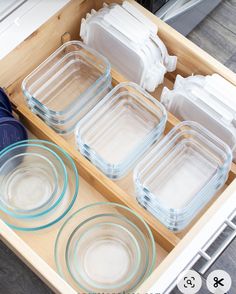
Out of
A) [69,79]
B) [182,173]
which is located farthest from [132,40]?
[182,173]

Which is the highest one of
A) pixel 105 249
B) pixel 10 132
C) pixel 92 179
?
pixel 10 132

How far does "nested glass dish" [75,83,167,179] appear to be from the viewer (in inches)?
48.5

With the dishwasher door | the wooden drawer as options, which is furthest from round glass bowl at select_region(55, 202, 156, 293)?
the dishwasher door

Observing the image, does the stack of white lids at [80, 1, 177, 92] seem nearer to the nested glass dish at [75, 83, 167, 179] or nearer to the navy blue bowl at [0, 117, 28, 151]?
the nested glass dish at [75, 83, 167, 179]

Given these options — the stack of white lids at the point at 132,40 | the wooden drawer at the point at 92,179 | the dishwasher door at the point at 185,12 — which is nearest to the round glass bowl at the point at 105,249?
the wooden drawer at the point at 92,179

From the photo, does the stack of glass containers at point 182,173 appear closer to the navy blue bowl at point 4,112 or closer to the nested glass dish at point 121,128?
the nested glass dish at point 121,128

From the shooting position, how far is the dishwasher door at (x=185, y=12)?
148 cm

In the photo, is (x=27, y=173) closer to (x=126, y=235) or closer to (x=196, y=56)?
(x=126, y=235)

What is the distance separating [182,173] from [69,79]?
330 mm

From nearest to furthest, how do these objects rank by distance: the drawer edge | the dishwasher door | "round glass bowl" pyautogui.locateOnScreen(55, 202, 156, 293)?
the drawer edge < "round glass bowl" pyautogui.locateOnScreen(55, 202, 156, 293) < the dishwasher door

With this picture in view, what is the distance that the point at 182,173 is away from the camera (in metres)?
1.27

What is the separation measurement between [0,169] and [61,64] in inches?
10.8

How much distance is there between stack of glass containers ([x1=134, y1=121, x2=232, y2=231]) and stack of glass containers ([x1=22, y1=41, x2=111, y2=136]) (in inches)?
7.2

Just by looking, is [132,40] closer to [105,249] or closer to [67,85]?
[67,85]
